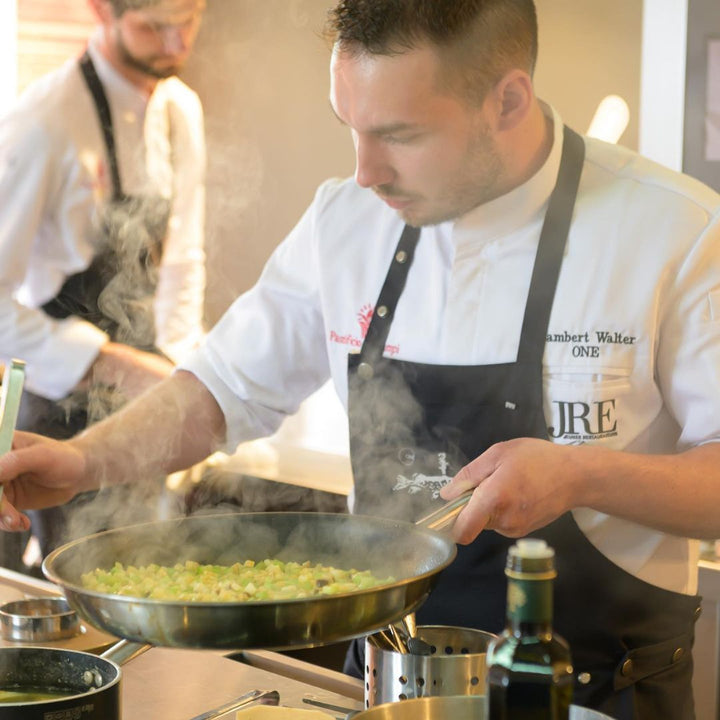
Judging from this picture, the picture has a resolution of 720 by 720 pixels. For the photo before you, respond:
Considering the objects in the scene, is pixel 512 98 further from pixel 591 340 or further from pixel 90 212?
pixel 90 212

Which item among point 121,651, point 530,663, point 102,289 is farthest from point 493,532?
point 102,289

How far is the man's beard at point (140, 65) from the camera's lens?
10.6 ft

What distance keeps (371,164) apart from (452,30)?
0.24 metres

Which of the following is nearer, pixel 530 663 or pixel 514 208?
pixel 530 663

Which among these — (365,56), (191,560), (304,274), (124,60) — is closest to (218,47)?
(124,60)

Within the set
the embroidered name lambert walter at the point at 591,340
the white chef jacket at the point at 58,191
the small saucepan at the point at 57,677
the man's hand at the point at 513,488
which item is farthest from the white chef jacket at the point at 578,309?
the white chef jacket at the point at 58,191

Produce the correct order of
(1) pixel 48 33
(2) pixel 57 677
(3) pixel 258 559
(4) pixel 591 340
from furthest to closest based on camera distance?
1. (1) pixel 48 33
2. (4) pixel 591 340
3. (3) pixel 258 559
4. (2) pixel 57 677

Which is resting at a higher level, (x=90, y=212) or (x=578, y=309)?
(x=90, y=212)

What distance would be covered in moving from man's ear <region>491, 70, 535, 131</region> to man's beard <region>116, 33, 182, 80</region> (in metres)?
1.80

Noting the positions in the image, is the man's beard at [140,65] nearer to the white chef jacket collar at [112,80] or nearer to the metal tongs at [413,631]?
the white chef jacket collar at [112,80]

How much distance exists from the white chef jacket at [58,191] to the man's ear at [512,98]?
5.68 ft

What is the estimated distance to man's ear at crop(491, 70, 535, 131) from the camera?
174 centimetres

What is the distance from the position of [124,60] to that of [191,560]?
221cm

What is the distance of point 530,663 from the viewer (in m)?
0.84
